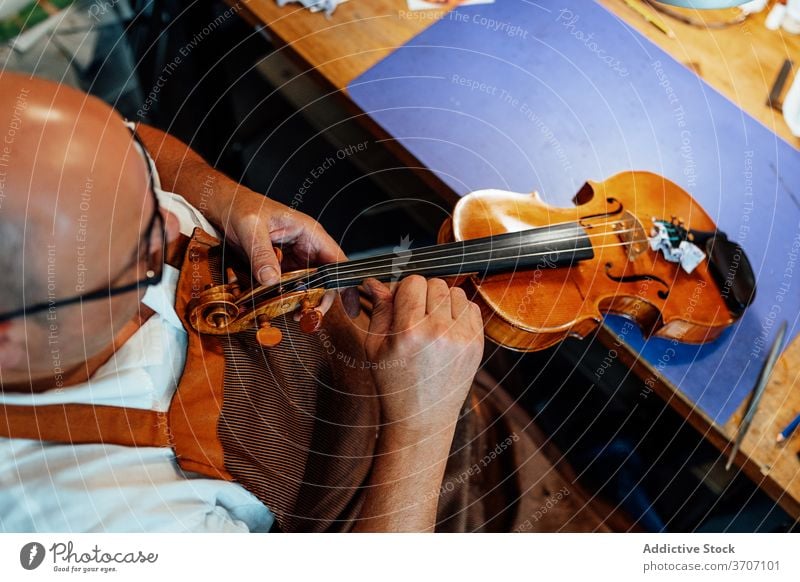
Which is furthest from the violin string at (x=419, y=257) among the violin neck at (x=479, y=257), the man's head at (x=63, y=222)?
the man's head at (x=63, y=222)

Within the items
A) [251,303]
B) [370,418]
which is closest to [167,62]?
[251,303]

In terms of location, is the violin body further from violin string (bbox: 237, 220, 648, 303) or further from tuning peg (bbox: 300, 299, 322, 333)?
tuning peg (bbox: 300, 299, 322, 333)

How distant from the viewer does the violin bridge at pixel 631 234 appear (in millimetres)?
802

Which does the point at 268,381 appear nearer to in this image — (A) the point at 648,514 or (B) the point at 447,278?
(B) the point at 447,278

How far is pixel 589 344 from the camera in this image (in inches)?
34.5

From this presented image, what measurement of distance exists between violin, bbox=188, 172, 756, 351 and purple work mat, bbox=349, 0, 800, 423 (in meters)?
0.04

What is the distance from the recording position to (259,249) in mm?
680

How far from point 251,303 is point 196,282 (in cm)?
6

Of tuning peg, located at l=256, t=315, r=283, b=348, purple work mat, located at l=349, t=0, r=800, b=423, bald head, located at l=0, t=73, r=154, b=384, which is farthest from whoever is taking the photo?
purple work mat, located at l=349, t=0, r=800, b=423

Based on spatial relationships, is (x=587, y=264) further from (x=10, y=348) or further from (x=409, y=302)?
(x=10, y=348)

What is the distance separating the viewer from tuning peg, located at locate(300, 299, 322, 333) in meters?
0.63

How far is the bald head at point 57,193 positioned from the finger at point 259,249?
0.13 meters

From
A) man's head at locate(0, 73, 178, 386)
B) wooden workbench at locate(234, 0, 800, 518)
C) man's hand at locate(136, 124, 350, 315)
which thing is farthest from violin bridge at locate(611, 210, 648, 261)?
man's head at locate(0, 73, 178, 386)

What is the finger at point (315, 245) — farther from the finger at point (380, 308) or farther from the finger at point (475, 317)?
the finger at point (475, 317)
